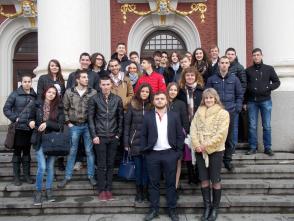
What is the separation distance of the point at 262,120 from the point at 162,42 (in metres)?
5.48

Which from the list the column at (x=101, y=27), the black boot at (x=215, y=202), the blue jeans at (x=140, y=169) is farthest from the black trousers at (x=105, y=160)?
the column at (x=101, y=27)

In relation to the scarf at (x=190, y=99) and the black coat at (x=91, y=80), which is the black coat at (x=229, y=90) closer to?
the scarf at (x=190, y=99)

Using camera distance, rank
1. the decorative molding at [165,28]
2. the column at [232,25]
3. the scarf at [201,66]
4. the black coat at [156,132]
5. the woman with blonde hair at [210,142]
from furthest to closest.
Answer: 1. the decorative molding at [165,28]
2. the column at [232,25]
3. the scarf at [201,66]
4. the black coat at [156,132]
5. the woman with blonde hair at [210,142]

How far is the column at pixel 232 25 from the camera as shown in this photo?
11.1m

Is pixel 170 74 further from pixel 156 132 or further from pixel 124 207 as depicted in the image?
pixel 124 207

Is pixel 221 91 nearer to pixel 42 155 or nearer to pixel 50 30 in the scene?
pixel 42 155

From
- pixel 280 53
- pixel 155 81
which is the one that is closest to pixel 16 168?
pixel 155 81

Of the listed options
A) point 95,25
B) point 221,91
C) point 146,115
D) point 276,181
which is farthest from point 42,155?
point 95,25

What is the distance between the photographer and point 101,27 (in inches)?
444

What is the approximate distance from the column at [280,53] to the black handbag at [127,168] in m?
3.02

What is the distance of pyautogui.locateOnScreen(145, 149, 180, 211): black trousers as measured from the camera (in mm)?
5176

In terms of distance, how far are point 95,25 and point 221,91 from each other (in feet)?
20.0

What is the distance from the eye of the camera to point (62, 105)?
5.82m

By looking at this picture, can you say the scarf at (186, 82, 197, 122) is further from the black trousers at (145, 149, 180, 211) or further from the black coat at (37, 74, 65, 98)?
the black coat at (37, 74, 65, 98)
